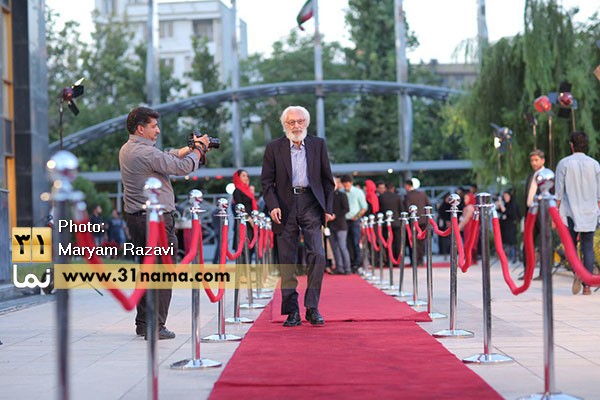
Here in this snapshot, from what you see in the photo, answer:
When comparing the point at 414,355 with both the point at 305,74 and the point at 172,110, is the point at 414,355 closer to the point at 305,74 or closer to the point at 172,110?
the point at 172,110

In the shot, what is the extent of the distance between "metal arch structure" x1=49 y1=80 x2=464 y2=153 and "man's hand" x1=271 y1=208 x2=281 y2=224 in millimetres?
26907

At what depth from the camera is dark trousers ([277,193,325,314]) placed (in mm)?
9422

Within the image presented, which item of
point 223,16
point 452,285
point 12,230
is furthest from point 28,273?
point 223,16

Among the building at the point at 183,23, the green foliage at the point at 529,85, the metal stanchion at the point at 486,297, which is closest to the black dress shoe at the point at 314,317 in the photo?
the metal stanchion at the point at 486,297

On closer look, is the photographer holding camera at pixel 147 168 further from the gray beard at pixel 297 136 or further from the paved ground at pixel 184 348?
the gray beard at pixel 297 136

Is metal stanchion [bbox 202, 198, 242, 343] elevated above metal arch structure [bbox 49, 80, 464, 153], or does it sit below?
below

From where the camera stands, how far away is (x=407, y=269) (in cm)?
2236

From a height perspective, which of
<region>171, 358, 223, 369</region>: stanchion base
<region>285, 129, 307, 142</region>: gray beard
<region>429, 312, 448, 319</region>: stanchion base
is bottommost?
<region>429, 312, 448, 319</region>: stanchion base

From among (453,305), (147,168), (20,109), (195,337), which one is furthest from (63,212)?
(20,109)

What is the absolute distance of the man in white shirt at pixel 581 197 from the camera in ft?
40.1

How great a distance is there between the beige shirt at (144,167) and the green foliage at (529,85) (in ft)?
A: 51.0

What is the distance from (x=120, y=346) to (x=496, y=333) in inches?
117

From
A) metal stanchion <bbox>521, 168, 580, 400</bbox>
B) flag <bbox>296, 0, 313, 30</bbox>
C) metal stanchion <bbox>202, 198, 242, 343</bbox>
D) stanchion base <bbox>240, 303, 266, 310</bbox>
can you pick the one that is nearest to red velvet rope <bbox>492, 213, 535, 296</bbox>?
metal stanchion <bbox>521, 168, 580, 400</bbox>

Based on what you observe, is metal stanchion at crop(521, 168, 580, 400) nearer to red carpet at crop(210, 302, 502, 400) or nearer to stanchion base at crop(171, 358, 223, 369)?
red carpet at crop(210, 302, 502, 400)
